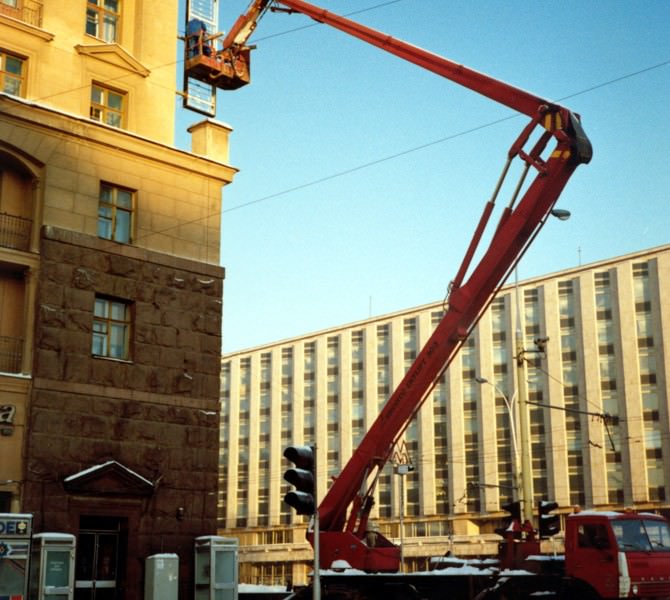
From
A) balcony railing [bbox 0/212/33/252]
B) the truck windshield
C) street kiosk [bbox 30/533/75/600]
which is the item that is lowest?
street kiosk [bbox 30/533/75/600]

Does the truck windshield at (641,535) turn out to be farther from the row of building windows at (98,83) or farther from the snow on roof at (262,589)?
the row of building windows at (98,83)

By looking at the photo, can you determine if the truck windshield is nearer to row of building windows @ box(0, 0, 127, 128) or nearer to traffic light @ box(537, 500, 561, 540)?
traffic light @ box(537, 500, 561, 540)

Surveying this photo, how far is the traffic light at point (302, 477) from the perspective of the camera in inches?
628

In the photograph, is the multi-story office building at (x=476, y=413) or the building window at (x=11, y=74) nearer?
the building window at (x=11, y=74)

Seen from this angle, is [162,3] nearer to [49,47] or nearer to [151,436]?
[49,47]

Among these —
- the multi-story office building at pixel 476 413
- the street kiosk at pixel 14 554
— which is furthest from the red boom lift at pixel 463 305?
the multi-story office building at pixel 476 413

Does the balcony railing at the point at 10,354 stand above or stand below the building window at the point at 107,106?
below

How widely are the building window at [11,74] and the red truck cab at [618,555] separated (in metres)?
19.8

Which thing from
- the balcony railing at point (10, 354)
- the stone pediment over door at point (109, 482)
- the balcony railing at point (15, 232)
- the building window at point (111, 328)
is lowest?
the stone pediment over door at point (109, 482)

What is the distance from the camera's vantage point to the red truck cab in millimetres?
22641

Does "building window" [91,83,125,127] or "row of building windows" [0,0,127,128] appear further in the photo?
"building window" [91,83,125,127]

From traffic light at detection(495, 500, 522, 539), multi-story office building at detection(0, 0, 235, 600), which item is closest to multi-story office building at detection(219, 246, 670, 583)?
multi-story office building at detection(0, 0, 235, 600)

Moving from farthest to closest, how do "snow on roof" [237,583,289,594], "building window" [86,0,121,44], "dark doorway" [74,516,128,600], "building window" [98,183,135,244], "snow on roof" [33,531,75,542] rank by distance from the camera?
"building window" [86,0,121,44]
"building window" [98,183,135,244]
"dark doorway" [74,516,128,600]
"snow on roof" [237,583,289,594]
"snow on roof" [33,531,75,542]

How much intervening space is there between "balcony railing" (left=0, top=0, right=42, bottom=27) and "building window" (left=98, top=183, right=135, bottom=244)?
17.6 ft
